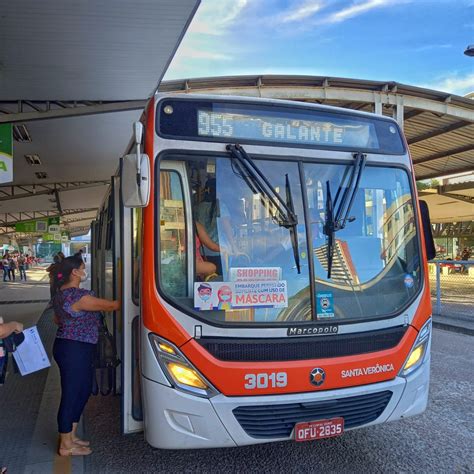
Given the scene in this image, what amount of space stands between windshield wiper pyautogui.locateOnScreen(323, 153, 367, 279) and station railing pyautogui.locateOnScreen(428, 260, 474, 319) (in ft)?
27.4

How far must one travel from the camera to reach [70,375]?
3.90 metres

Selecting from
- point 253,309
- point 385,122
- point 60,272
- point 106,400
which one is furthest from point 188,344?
point 106,400

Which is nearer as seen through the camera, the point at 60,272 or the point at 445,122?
the point at 60,272

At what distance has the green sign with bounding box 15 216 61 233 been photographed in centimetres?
2786

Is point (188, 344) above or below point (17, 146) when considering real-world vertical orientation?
below

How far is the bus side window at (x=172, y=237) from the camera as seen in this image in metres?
3.24

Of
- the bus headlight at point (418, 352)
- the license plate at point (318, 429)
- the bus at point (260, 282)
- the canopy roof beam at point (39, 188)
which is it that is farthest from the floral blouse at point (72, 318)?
the canopy roof beam at point (39, 188)

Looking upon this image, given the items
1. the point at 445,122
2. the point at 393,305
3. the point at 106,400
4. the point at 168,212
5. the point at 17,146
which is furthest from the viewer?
the point at 445,122

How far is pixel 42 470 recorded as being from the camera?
367 centimetres

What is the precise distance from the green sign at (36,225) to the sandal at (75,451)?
26089mm

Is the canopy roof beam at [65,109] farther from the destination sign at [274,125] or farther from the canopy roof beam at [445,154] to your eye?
the canopy roof beam at [445,154]

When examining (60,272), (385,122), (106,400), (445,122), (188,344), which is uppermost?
(445,122)

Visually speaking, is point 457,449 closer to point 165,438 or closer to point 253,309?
point 253,309

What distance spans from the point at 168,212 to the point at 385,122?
211 centimetres
